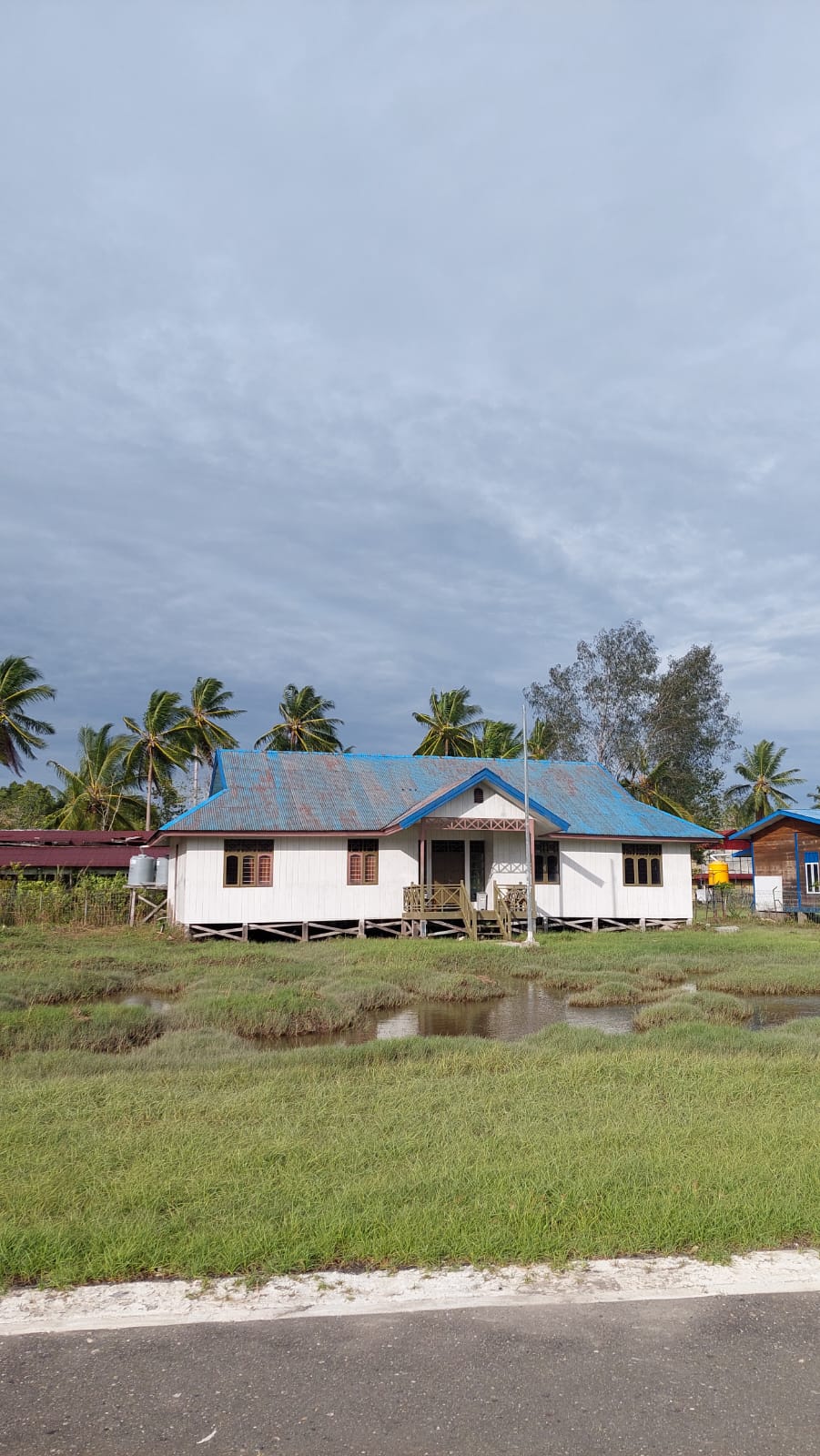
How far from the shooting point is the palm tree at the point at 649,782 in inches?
1925

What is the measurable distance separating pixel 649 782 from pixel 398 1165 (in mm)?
45229

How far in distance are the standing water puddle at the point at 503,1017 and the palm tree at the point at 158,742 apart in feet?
107

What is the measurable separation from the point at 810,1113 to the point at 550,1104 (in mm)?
2060

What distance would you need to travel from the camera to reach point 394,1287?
4.64 m

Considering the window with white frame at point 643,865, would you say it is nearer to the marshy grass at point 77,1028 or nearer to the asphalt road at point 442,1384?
the marshy grass at point 77,1028

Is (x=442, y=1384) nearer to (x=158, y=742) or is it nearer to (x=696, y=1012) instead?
(x=696, y=1012)

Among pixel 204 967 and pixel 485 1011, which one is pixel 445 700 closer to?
pixel 204 967

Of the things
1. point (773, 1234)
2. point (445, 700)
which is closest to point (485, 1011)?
point (773, 1234)

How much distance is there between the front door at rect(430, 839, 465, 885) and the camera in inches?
1276

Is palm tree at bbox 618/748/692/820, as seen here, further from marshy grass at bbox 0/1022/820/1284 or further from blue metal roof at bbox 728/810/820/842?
marshy grass at bbox 0/1022/820/1284

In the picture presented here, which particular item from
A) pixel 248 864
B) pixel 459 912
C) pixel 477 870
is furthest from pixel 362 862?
pixel 477 870

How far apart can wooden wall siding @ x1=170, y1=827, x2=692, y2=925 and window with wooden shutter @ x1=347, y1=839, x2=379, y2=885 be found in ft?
0.49

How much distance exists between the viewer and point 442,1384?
12.5 ft

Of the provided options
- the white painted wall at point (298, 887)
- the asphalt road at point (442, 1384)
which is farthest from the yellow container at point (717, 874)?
the asphalt road at point (442, 1384)
